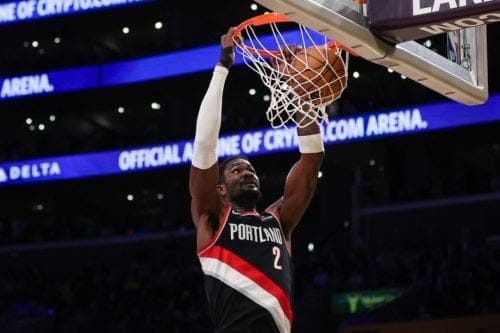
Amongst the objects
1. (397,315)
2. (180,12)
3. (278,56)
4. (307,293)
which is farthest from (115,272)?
(278,56)

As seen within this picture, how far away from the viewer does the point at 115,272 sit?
23.5 metres

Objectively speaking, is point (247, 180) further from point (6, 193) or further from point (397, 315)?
point (6, 193)

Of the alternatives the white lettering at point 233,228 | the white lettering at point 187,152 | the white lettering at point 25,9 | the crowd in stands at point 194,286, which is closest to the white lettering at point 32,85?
the white lettering at point 25,9

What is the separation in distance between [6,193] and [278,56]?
27000mm

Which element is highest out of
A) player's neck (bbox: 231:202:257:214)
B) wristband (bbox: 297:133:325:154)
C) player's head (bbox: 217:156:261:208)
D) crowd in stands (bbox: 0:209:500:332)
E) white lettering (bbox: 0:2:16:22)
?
white lettering (bbox: 0:2:16:22)

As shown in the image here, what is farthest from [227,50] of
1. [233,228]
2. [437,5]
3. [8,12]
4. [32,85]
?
[8,12]

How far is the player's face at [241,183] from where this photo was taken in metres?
5.29

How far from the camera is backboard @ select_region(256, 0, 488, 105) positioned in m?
5.02

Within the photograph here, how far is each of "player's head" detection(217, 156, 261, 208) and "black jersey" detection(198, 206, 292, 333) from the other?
7 cm

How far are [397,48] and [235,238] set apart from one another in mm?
1259

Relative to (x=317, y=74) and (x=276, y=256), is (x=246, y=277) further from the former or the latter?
(x=317, y=74)

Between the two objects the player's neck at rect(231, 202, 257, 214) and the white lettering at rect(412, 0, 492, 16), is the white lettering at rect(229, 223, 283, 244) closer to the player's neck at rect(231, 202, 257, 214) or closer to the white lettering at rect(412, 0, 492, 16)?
the player's neck at rect(231, 202, 257, 214)

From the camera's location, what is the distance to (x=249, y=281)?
5.11m

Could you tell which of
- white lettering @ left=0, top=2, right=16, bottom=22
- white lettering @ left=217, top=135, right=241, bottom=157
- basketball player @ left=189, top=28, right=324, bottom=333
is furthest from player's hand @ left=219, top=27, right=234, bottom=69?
white lettering @ left=0, top=2, right=16, bottom=22
